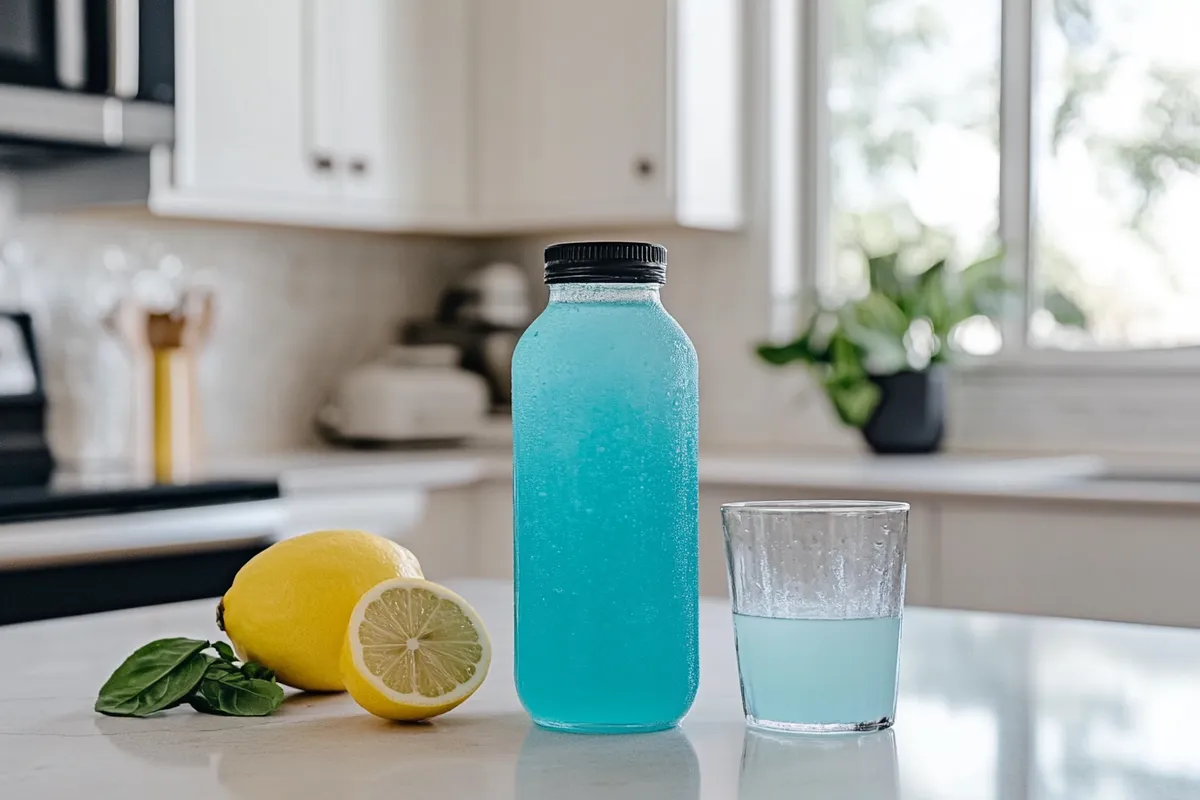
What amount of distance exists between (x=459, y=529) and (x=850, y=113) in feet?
4.41

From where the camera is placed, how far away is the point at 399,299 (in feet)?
12.8

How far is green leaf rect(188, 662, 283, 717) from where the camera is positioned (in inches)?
33.2

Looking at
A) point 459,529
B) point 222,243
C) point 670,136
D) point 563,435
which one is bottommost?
point 459,529

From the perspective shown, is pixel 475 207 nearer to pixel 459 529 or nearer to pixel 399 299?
pixel 399 299

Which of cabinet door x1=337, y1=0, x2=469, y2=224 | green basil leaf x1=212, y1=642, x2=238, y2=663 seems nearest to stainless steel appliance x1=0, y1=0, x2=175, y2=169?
cabinet door x1=337, y1=0, x2=469, y2=224

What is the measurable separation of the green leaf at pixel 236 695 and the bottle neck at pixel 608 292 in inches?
→ 10.3

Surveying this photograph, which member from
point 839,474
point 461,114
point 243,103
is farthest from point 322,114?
point 839,474

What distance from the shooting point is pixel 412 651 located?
0.82 m

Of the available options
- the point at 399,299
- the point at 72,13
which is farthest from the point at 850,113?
the point at 72,13

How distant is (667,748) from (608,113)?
9.03 feet

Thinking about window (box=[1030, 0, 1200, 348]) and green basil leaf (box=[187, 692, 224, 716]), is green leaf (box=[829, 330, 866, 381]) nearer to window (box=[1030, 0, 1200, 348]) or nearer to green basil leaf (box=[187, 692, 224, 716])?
window (box=[1030, 0, 1200, 348])

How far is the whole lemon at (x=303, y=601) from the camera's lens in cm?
86

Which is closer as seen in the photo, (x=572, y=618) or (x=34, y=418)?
(x=572, y=618)

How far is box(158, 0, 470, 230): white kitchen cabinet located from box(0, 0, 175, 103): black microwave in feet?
0.33
